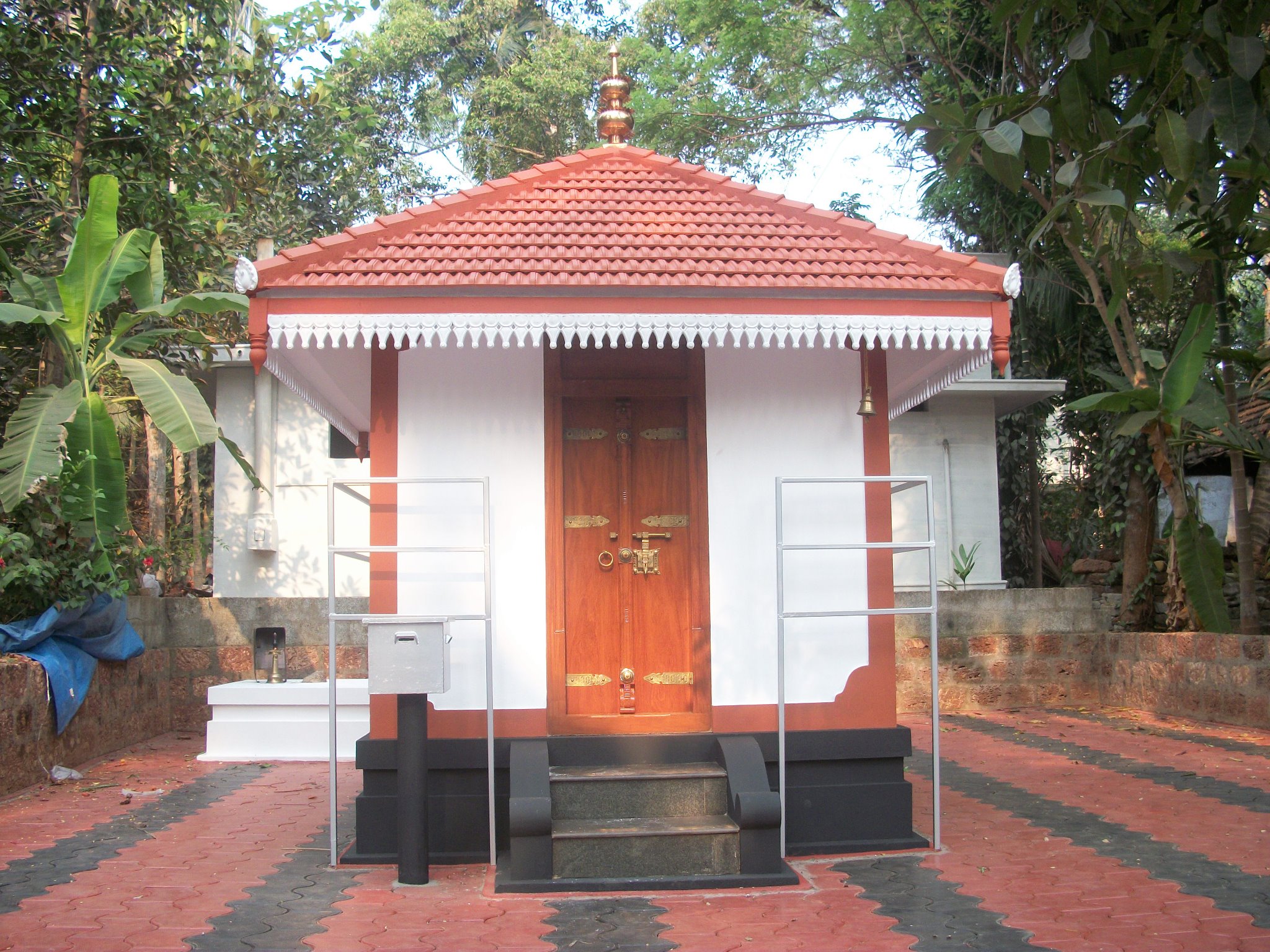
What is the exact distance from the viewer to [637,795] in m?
6.14

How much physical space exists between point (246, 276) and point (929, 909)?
15.1ft

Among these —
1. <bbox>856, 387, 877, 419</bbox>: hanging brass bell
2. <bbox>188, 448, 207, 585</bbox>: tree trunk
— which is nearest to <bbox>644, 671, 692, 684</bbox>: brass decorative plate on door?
<bbox>856, 387, 877, 419</bbox>: hanging brass bell

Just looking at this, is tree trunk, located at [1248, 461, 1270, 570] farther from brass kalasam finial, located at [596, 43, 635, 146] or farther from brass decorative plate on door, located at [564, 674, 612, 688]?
brass decorative plate on door, located at [564, 674, 612, 688]

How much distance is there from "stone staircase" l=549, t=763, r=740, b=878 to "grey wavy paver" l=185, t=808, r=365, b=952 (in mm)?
1137

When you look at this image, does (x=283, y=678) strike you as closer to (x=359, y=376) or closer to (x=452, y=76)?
(x=359, y=376)

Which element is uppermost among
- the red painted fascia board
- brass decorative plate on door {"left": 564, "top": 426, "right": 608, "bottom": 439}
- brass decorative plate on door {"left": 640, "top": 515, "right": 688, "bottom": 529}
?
the red painted fascia board

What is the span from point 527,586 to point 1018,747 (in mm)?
5726

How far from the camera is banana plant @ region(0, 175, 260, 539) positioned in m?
8.19

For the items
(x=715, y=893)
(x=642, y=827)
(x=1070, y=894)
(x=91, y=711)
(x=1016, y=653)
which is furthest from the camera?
(x=1016, y=653)

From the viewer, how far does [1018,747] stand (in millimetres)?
10172

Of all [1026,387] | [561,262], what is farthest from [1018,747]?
[561,262]

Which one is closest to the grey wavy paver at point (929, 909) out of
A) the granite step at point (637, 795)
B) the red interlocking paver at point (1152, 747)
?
the granite step at point (637, 795)

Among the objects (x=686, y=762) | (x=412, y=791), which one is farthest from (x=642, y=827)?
(x=412, y=791)

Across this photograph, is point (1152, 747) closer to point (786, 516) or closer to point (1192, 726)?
point (1192, 726)
